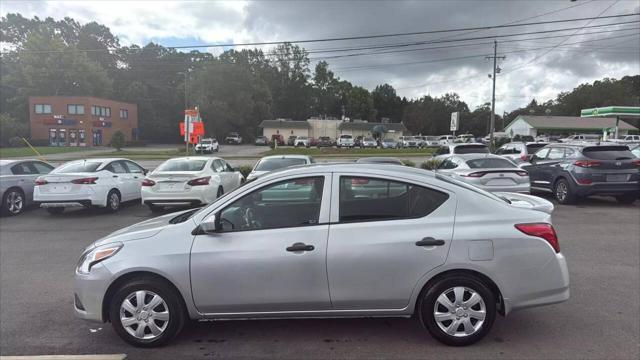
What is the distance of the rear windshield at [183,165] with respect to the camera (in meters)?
11.6

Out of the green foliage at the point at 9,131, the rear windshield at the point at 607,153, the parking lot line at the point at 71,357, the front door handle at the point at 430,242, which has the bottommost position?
the parking lot line at the point at 71,357

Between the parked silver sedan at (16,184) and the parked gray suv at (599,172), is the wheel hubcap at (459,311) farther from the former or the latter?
the parked silver sedan at (16,184)

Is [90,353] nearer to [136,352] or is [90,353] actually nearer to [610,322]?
[136,352]

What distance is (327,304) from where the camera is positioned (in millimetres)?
3900

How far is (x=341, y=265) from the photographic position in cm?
382

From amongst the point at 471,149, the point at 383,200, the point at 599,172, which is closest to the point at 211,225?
the point at 383,200

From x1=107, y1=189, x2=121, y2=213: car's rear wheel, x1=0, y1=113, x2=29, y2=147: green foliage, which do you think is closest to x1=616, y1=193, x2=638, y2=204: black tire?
x1=107, y1=189, x2=121, y2=213: car's rear wheel

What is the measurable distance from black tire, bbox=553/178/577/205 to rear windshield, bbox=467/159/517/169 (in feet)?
6.38

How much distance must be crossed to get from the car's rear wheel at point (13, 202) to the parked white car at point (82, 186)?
691 mm

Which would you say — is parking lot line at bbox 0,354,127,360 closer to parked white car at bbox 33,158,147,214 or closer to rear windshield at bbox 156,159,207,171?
parked white car at bbox 33,158,147,214

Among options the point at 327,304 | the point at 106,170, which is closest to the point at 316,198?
the point at 327,304

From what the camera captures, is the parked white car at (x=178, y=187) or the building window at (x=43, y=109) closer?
the parked white car at (x=178, y=187)

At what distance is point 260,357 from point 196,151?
1874 inches

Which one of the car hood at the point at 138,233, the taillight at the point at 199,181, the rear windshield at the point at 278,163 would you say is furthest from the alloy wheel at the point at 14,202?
the car hood at the point at 138,233
